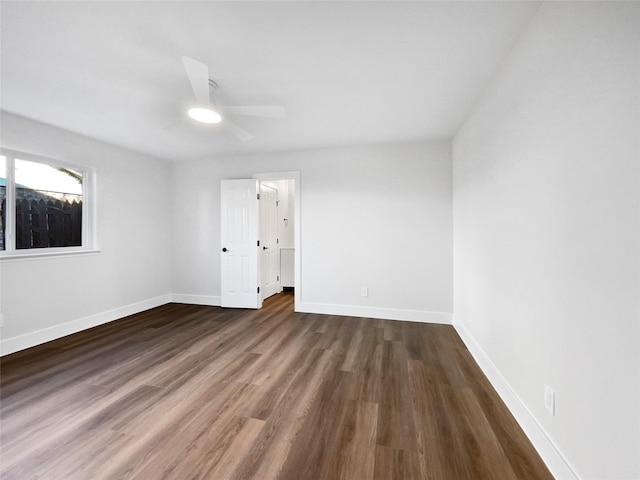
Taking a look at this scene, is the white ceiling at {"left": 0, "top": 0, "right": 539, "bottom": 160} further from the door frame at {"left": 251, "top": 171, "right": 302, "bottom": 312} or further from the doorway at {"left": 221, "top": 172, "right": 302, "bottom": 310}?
the doorway at {"left": 221, "top": 172, "right": 302, "bottom": 310}

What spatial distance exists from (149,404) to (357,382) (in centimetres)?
159

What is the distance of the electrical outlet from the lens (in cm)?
134

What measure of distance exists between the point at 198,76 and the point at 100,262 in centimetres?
326

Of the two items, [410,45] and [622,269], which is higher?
[410,45]

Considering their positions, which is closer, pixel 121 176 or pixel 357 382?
pixel 357 382

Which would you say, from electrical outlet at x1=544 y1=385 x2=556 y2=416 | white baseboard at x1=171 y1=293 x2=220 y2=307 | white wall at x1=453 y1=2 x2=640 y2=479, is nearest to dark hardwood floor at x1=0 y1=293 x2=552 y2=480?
electrical outlet at x1=544 y1=385 x2=556 y2=416

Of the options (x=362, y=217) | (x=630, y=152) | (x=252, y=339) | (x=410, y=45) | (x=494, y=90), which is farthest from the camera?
(x=362, y=217)

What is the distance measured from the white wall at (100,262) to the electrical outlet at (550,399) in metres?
4.62

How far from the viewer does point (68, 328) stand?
318 centimetres

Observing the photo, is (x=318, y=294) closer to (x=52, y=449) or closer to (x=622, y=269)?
(x=52, y=449)

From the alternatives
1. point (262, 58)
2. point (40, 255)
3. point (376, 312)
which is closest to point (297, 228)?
point (376, 312)

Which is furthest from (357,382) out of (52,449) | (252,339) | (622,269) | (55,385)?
→ (55,385)

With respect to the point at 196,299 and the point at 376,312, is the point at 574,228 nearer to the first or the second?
the point at 376,312

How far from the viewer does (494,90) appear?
6.79 ft
